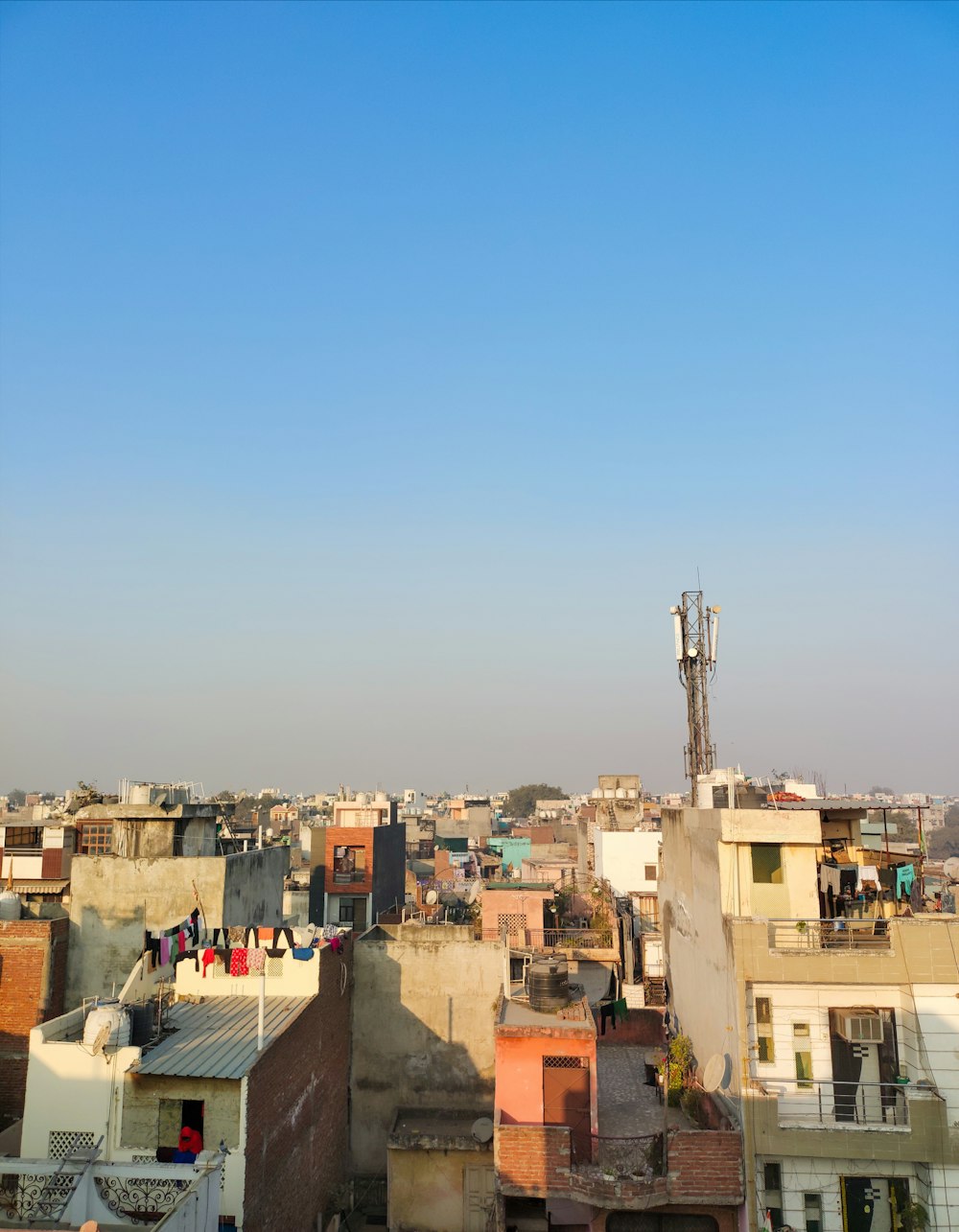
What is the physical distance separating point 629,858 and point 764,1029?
38651mm

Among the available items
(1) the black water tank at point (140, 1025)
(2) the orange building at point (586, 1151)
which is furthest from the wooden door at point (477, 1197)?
(1) the black water tank at point (140, 1025)

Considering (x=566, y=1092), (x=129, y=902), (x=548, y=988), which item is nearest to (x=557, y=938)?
(x=548, y=988)

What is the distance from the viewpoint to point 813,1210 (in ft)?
64.1

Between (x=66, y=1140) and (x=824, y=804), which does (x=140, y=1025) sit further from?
(x=824, y=804)

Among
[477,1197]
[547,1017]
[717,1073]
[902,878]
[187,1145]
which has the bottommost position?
[477,1197]

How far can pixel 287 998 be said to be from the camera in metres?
25.5

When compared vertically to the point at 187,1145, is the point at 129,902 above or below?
above

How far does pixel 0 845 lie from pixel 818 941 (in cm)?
4025

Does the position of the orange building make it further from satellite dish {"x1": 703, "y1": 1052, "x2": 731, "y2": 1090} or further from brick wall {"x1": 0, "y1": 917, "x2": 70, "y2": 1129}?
brick wall {"x1": 0, "y1": 917, "x2": 70, "y2": 1129}

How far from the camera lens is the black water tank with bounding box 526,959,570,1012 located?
24.1 m

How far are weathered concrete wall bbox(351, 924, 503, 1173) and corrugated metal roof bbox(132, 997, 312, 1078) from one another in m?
7.03

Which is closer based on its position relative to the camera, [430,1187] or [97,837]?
[430,1187]

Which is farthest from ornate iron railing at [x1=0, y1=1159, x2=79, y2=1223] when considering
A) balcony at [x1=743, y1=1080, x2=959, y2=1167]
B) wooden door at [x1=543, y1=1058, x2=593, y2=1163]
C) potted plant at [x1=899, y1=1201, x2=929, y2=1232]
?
potted plant at [x1=899, y1=1201, x2=929, y2=1232]

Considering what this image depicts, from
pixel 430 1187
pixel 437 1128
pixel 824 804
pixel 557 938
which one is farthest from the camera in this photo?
pixel 557 938
